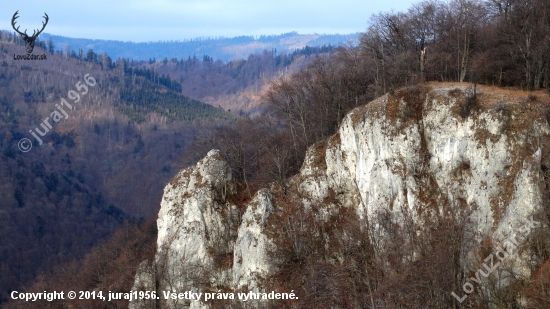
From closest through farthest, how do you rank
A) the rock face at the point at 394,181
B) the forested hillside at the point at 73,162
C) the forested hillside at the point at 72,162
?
the rock face at the point at 394,181, the forested hillside at the point at 72,162, the forested hillside at the point at 73,162

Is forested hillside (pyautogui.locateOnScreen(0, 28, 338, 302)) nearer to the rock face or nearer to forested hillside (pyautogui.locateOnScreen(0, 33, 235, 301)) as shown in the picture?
forested hillside (pyautogui.locateOnScreen(0, 33, 235, 301))

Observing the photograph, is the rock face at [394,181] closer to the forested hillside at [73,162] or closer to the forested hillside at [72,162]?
the forested hillside at [72,162]

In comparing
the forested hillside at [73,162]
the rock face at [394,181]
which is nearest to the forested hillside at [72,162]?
the forested hillside at [73,162]

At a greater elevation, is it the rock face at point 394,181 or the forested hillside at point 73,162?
the rock face at point 394,181

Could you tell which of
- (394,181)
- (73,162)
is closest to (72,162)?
(73,162)

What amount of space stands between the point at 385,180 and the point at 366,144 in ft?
8.58

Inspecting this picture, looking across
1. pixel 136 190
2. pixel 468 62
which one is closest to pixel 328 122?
pixel 468 62

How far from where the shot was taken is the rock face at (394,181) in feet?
84.6

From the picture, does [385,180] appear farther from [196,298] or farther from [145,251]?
[145,251]

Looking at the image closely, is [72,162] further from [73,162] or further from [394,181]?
[394,181]

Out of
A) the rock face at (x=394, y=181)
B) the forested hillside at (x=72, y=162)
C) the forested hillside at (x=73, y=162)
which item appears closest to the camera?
the rock face at (x=394, y=181)

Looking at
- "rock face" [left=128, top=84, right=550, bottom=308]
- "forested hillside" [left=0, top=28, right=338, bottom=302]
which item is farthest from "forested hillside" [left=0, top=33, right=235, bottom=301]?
"rock face" [left=128, top=84, right=550, bottom=308]

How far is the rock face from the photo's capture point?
2578 cm

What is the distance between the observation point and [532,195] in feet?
80.4
